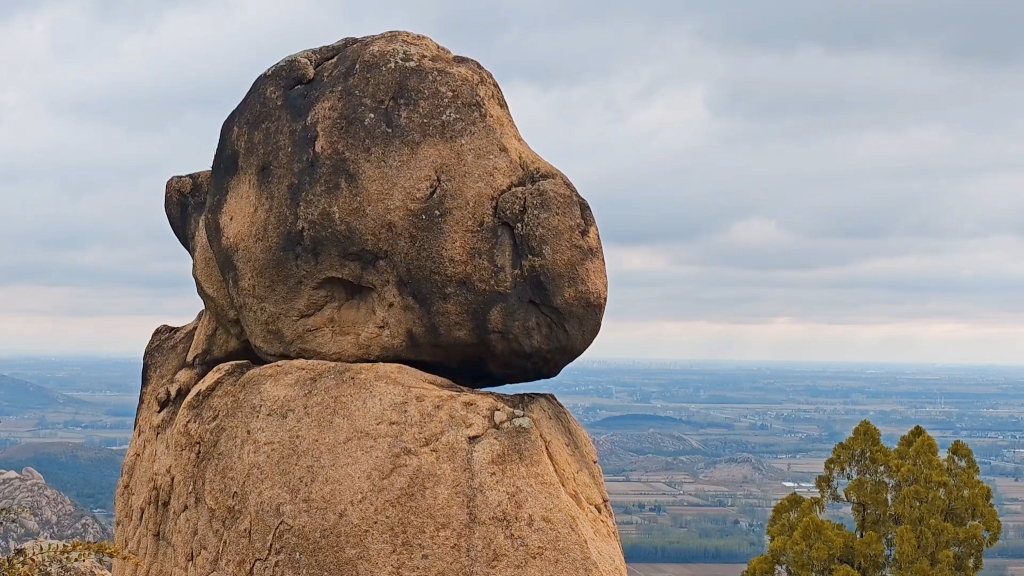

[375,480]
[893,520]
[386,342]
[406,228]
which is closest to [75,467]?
[893,520]

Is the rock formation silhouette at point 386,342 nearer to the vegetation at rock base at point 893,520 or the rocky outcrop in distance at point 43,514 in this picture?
the vegetation at rock base at point 893,520

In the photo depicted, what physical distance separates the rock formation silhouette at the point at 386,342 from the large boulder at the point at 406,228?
0.02m

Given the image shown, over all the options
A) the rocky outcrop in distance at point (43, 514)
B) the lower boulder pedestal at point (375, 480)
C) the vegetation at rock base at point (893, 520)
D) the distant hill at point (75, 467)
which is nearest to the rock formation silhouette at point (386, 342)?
the lower boulder pedestal at point (375, 480)

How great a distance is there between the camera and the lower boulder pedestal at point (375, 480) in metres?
10.6

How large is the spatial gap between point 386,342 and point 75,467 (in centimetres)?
11794

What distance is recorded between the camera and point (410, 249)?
1191 centimetres

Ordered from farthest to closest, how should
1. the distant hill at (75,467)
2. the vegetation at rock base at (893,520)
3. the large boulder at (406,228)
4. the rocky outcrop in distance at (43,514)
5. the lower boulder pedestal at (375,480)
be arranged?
the distant hill at (75,467) < the rocky outcrop in distance at (43,514) < the vegetation at rock base at (893,520) < the large boulder at (406,228) < the lower boulder pedestal at (375,480)

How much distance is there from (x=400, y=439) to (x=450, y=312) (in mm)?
1634

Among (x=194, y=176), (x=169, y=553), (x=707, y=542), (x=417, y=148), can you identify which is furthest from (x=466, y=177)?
(x=707, y=542)

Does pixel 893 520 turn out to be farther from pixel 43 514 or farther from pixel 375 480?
pixel 43 514

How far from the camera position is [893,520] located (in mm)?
20344

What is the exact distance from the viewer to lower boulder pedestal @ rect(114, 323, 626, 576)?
10.6 m

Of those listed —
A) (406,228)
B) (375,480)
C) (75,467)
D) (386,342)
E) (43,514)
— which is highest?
(406,228)

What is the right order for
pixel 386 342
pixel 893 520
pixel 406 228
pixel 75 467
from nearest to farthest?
1. pixel 406 228
2. pixel 386 342
3. pixel 893 520
4. pixel 75 467
